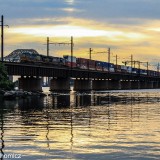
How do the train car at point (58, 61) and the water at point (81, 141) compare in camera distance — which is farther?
the train car at point (58, 61)

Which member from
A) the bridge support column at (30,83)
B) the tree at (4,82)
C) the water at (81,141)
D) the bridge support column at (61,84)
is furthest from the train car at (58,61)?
the water at (81,141)

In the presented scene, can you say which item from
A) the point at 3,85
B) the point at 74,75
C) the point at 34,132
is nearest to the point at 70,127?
the point at 34,132

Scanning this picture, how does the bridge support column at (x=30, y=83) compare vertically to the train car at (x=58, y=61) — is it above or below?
below

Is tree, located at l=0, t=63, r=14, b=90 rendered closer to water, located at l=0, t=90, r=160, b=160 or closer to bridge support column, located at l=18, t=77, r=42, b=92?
bridge support column, located at l=18, t=77, r=42, b=92

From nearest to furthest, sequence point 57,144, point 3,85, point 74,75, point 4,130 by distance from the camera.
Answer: point 57,144, point 4,130, point 3,85, point 74,75

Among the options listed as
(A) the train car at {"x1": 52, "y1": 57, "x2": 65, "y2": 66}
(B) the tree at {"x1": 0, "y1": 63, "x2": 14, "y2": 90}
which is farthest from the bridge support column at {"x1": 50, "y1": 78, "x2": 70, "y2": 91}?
(B) the tree at {"x1": 0, "y1": 63, "x2": 14, "y2": 90}

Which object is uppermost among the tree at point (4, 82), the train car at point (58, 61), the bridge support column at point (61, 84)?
the train car at point (58, 61)

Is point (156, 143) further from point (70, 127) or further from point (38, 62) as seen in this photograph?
point (38, 62)

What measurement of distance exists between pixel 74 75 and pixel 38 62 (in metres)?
30.0

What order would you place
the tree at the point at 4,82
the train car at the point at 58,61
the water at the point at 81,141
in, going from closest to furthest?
the water at the point at 81,141, the tree at the point at 4,82, the train car at the point at 58,61

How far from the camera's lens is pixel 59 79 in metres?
195

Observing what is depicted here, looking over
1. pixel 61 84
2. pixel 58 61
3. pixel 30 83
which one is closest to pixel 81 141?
pixel 30 83

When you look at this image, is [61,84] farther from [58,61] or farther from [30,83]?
[30,83]

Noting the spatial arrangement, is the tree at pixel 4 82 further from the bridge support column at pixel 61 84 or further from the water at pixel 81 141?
the bridge support column at pixel 61 84
